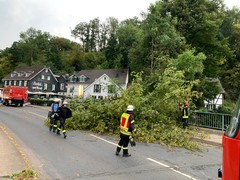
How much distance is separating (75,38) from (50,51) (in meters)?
10.2

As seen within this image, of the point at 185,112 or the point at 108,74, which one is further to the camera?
the point at 108,74

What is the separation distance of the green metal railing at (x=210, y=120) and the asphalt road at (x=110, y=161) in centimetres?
364

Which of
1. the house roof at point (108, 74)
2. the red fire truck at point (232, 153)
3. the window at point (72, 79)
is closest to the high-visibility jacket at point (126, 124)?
the red fire truck at point (232, 153)

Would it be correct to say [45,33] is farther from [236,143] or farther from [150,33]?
[236,143]

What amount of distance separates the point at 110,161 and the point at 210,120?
1010cm

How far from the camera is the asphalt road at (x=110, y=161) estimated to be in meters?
7.67

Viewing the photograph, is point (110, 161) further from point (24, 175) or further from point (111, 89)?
point (111, 89)

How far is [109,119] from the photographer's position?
15945mm

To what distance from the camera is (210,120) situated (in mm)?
17547

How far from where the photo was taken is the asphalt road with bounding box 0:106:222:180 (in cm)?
767

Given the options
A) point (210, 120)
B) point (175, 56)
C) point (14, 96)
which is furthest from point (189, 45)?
point (14, 96)

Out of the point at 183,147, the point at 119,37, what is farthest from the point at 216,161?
the point at 119,37

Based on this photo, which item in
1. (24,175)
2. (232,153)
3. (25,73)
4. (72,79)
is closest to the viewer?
(232,153)

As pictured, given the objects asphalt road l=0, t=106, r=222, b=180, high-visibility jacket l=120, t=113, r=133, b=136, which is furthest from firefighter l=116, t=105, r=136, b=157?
asphalt road l=0, t=106, r=222, b=180
